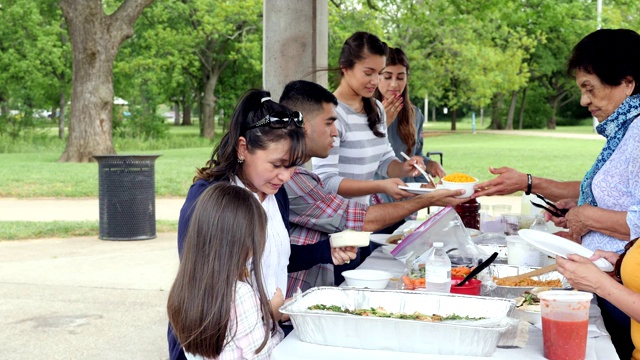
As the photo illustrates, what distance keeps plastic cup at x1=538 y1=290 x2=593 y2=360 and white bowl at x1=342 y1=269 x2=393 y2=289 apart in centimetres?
87

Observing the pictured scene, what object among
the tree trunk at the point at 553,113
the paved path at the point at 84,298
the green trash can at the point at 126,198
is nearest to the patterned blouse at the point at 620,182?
the paved path at the point at 84,298

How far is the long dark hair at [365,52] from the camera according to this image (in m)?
4.80

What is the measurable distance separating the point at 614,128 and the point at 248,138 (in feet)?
4.99

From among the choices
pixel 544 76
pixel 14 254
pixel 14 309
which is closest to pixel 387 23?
pixel 544 76

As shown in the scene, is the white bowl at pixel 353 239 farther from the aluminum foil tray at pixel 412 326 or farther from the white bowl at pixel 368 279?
the aluminum foil tray at pixel 412 326

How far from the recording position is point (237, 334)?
8.27ft

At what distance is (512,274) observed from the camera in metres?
3.54

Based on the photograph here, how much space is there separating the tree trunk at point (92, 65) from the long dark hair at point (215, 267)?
17861mm

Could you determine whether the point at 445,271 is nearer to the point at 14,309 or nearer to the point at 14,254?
the point at 14,309

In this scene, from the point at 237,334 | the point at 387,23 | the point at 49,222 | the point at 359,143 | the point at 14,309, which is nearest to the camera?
the point at 237,334

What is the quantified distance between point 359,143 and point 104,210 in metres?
5.93

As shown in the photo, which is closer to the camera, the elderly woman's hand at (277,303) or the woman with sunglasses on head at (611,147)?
the elderly woman's hand at (277,303)

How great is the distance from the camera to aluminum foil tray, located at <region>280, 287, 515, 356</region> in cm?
229

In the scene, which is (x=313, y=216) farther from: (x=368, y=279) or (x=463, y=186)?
(x=463, y=186)
